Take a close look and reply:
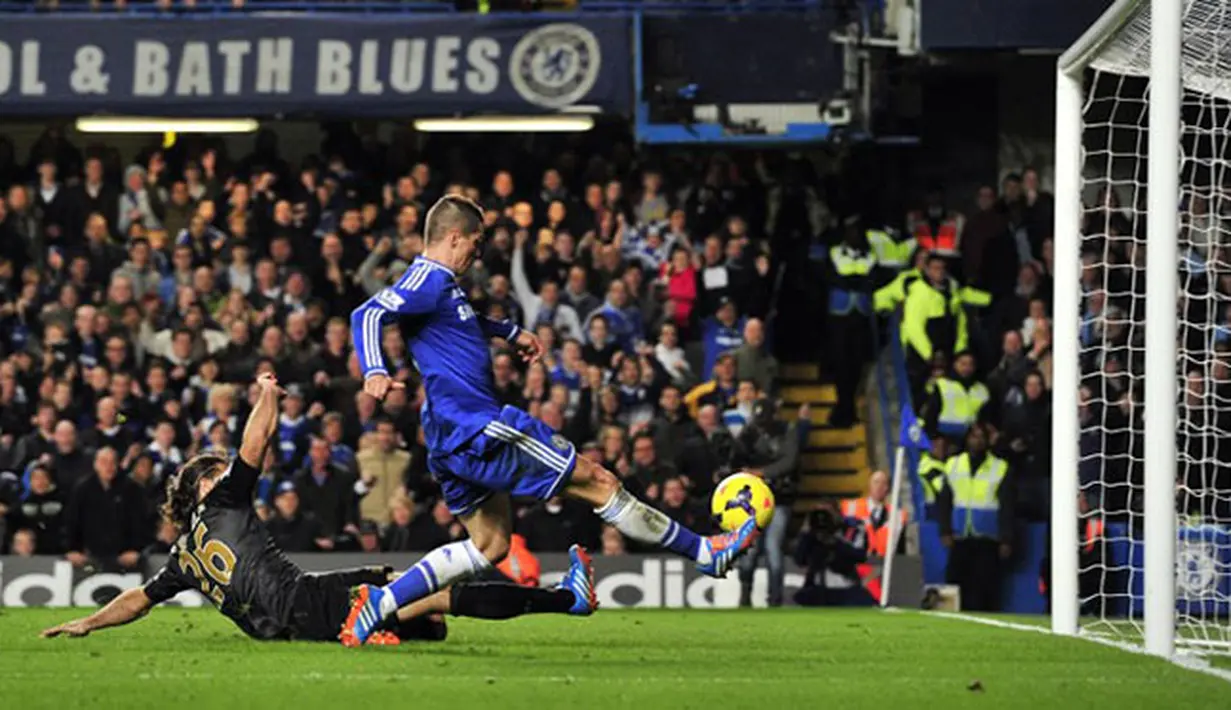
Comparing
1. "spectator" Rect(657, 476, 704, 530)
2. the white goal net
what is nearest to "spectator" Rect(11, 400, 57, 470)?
"spectator" Rect(657, 476, 704, 530)

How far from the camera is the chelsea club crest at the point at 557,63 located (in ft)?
74.9

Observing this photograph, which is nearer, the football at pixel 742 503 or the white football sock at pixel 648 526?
the white football sock at pixel 648 526

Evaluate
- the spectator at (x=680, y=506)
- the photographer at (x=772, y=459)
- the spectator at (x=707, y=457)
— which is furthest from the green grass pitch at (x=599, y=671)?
the spectator at (x=707, y=457)

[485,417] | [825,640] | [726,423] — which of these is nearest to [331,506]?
[726,423]

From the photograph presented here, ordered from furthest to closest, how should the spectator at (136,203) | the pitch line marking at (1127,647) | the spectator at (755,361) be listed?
the spectator at (136,203) < the spectator at (755,361) < the pitch line marking at (1127,647)

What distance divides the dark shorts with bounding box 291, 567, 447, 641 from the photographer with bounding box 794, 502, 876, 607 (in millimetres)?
7940

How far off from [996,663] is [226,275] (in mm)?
13138

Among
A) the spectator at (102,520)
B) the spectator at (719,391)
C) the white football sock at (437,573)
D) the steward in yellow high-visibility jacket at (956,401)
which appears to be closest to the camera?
the white football sock at (437,573)

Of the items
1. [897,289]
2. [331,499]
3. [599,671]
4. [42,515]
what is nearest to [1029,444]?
[897,289]

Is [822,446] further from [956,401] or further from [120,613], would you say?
[120,613]

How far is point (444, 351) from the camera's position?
36.6 ft

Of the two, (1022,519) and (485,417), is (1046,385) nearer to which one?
(1022,519)

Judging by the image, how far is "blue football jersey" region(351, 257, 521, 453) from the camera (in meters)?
11.0

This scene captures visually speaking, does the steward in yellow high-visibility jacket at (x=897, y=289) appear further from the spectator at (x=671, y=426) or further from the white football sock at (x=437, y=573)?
Answer: the white football sock at (x=437, y=573)
